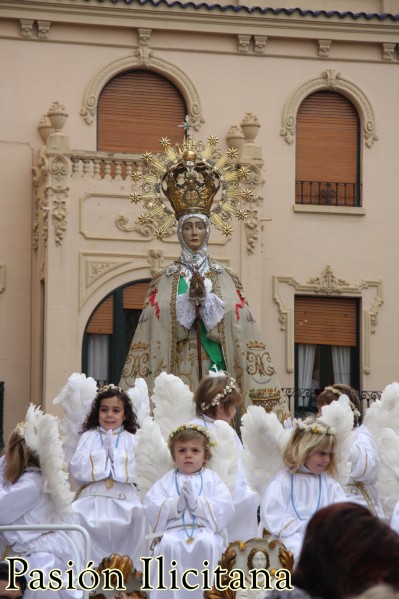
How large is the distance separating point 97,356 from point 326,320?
12.8 feet

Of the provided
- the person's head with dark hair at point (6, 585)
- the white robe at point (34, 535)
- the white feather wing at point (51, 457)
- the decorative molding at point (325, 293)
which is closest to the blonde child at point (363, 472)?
the white feather wing at point (51, 457)

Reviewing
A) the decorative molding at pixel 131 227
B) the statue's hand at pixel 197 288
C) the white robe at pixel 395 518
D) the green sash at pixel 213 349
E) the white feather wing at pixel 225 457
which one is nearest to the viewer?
the white robe at pixel 395 518

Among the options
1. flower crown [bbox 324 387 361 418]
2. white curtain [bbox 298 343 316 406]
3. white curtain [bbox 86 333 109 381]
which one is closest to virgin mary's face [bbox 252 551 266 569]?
flower crown [bbox 324 387 361 418]

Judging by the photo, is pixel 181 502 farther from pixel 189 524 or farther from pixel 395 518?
pixel 395 518

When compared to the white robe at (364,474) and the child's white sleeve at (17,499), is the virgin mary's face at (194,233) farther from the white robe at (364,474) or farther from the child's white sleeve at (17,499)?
the child's white sleeve at (17,499)

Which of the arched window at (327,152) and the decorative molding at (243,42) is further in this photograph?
the arched window at (327,152)

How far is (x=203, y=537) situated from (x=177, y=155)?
18.5ft

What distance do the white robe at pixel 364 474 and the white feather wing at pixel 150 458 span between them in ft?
6.29

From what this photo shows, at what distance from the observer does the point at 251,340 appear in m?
15.3

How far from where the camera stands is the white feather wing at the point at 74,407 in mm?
13055

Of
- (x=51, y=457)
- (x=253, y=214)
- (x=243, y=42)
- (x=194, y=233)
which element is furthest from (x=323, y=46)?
(x=51, y=457)

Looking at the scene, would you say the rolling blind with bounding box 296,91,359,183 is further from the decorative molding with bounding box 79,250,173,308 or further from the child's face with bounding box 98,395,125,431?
the child's face with bounding box 98,395,125,431

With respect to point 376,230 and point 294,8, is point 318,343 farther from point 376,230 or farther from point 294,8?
point 294,8

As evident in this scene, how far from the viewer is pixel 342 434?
11.7 m
